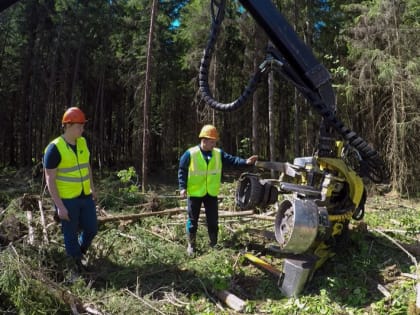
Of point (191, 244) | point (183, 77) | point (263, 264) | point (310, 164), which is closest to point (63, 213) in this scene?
point (191, 244)

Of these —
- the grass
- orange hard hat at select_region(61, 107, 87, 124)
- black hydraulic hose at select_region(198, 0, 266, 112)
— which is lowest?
the grass

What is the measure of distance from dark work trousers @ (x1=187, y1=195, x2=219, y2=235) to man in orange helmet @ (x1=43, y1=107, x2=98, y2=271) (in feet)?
4.87

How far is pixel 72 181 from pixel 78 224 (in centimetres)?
66

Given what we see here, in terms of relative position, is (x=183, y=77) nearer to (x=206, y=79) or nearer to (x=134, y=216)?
(x=134, y=216)

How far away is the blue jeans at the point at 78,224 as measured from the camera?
5.49 meters

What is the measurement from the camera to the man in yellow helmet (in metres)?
6.47

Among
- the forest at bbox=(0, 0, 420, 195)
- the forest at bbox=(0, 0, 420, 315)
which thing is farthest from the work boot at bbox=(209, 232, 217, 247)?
the forest at bbox=(0, 0, 420, 195)

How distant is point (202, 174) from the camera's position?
650cm

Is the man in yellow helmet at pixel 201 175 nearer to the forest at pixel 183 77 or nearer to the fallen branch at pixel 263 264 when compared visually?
the fallen branch at pixel 263 264

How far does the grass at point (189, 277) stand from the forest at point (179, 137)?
23 millimetres

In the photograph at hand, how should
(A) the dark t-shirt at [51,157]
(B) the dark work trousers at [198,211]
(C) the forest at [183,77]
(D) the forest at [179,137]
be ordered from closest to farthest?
(D) the forest at [179,137] < (A) the dark t-shirt at [51,157] < (B) the dark work trousers at [198,211] < (C) the forest at [183,77]

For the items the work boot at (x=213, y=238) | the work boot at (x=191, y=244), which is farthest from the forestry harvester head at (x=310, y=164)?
the work boot at (x=191, y=244)

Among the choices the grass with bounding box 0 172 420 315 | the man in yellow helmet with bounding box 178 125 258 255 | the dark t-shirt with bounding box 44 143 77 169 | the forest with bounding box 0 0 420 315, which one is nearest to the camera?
the grass with bounding box 0 172 420 315

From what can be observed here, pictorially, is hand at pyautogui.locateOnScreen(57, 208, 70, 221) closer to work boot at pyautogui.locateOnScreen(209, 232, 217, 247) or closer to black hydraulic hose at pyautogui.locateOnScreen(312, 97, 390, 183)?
work boot at pyautogui.locateOnScreen(209, 232, 217, 247)
